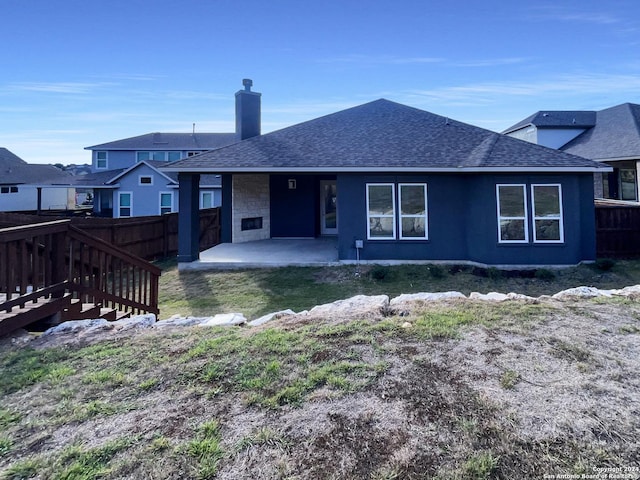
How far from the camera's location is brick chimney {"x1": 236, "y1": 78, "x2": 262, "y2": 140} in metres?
14.2

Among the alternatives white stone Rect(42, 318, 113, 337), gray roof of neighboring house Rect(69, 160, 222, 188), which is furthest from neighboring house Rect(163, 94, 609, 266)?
gray roof of neighboring house Rect(69, 160, 222, 188)

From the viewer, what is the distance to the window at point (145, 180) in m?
24.8

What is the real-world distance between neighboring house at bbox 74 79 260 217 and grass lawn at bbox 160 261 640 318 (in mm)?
7307

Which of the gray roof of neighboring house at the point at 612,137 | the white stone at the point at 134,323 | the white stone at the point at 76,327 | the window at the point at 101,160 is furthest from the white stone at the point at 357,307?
the window at the point at 101,160

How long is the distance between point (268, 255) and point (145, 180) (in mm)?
17874

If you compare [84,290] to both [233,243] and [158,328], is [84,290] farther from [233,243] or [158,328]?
[233,243]

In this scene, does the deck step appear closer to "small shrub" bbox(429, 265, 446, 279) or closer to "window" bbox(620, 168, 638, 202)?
"small shrub" bbox(429, 265, 446, 279)

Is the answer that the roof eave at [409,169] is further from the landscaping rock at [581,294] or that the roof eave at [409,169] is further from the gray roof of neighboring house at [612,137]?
the gray roof of neighboring house at [612,137]

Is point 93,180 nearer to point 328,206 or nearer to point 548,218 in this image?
point 328,206

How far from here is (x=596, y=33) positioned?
13812 mm

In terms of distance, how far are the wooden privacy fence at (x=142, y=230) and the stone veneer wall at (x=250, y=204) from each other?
1.69 metres

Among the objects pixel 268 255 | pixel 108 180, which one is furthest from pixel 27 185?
pixel 268 255

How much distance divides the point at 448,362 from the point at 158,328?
3.29 metres

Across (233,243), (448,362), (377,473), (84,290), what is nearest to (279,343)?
(448,362)
